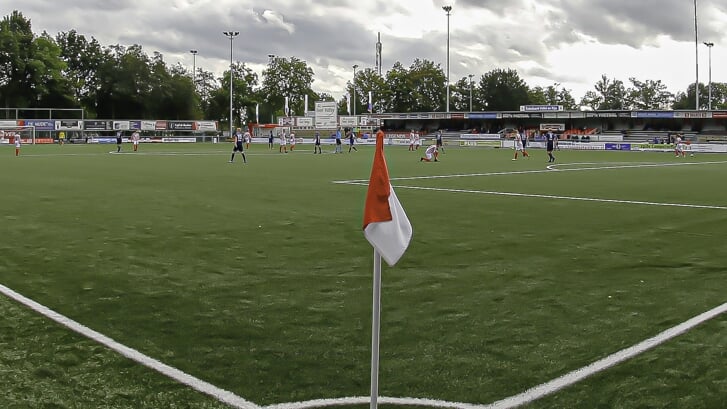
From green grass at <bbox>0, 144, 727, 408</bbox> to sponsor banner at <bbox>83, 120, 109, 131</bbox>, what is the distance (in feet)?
258

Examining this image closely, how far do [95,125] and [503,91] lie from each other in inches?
3094

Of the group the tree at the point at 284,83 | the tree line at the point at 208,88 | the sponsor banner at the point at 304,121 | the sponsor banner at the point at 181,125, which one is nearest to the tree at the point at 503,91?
the tree line at the point at 208,88

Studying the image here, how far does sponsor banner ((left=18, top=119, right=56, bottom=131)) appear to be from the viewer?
83250 mm

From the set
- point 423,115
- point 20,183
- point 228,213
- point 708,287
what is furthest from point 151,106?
point 708,287

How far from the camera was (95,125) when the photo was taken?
295 feet

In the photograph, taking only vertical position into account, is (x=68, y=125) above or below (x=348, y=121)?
below

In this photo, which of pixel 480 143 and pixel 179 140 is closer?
pixel 480 143

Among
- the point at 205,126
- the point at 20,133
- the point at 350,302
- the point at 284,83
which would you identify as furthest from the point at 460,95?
the point at 350,302

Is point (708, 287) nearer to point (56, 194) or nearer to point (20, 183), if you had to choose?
point (56, 194)

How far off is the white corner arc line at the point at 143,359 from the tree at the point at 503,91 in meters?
135

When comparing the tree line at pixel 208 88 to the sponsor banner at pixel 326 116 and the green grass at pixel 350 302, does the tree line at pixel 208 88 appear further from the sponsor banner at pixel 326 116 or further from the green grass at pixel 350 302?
the green grass at pixel 350 302

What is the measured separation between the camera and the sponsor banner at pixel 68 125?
8500 centimetres

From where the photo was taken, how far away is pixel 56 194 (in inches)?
736

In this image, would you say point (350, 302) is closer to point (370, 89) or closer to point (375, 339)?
point (375, 339)
